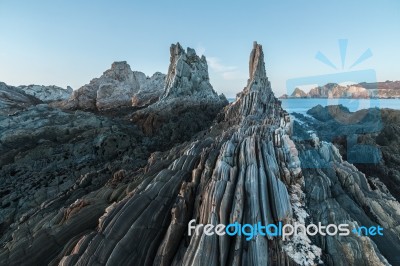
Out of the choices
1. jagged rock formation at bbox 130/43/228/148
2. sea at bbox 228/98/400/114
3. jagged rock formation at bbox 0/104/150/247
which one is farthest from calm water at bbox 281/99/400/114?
jagged rock formation at bbox 0/104/150/247

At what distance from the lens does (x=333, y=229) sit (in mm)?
9672

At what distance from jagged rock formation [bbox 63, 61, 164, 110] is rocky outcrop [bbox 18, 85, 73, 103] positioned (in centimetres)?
2234

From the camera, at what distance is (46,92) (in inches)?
3248

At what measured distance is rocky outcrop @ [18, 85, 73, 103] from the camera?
78688 mm

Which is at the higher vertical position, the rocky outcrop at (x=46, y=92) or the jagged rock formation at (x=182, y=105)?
the rocky outcrop at (x=46, y=92)

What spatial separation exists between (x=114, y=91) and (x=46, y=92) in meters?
38.3

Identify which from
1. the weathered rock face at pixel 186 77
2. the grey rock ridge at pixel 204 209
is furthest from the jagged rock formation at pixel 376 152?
the weathered rock face at pixel 186 77

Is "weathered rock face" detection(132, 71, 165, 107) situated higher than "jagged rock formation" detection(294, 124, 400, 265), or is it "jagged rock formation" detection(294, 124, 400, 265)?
"weathered rock face" detection(132, 71, 165, 107)

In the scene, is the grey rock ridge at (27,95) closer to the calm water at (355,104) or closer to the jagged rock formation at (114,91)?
the jagged rock formation at (114,91)

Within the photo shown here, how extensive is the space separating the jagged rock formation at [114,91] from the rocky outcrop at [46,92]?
22342 mm

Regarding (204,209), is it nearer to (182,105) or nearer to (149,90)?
(182,105)

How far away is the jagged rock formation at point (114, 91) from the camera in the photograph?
57531 mm

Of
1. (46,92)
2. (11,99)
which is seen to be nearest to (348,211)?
(11,99)

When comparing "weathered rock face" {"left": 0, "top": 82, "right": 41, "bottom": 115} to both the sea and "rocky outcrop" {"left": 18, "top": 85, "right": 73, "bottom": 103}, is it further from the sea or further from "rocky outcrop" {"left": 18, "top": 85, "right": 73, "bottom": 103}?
the sea
